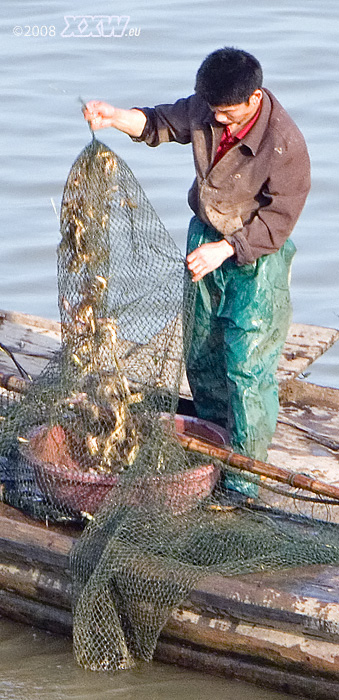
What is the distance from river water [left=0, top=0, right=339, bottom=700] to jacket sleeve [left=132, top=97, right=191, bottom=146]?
2.16 m

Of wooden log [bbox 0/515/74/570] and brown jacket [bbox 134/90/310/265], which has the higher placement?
brown jacket [bbox 134/90/310/265]

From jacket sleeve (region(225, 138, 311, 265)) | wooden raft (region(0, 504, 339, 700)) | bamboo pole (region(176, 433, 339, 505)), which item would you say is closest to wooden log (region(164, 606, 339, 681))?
wooden raft (region(0, 504, 339, 700))

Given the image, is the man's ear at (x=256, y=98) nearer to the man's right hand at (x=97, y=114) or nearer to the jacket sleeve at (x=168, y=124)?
the jacket sleeve at (x=168, y=124)

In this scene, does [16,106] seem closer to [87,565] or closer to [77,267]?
[77,267]

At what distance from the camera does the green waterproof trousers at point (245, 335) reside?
184 inches

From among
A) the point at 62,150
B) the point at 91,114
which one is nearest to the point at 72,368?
the point at 91,114

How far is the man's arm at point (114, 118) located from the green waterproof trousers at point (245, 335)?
0.48 metres

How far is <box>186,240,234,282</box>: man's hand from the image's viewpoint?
4445 mm

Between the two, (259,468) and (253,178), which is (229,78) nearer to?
(253,178)

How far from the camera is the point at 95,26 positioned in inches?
580

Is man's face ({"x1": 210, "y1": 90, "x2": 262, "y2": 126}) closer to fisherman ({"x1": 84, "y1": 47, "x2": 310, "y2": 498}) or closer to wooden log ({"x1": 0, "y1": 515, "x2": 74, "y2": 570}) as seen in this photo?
fisherman ({"x1": 84, "y1": 47, "x2": 310, "y2": 498})

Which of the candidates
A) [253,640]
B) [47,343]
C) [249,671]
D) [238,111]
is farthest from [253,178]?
[47,343]

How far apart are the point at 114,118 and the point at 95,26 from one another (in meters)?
10.5

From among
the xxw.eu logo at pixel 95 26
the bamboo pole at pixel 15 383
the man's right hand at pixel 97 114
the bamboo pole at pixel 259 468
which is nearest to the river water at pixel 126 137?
the xxw.eu logo at pixel 95 26
